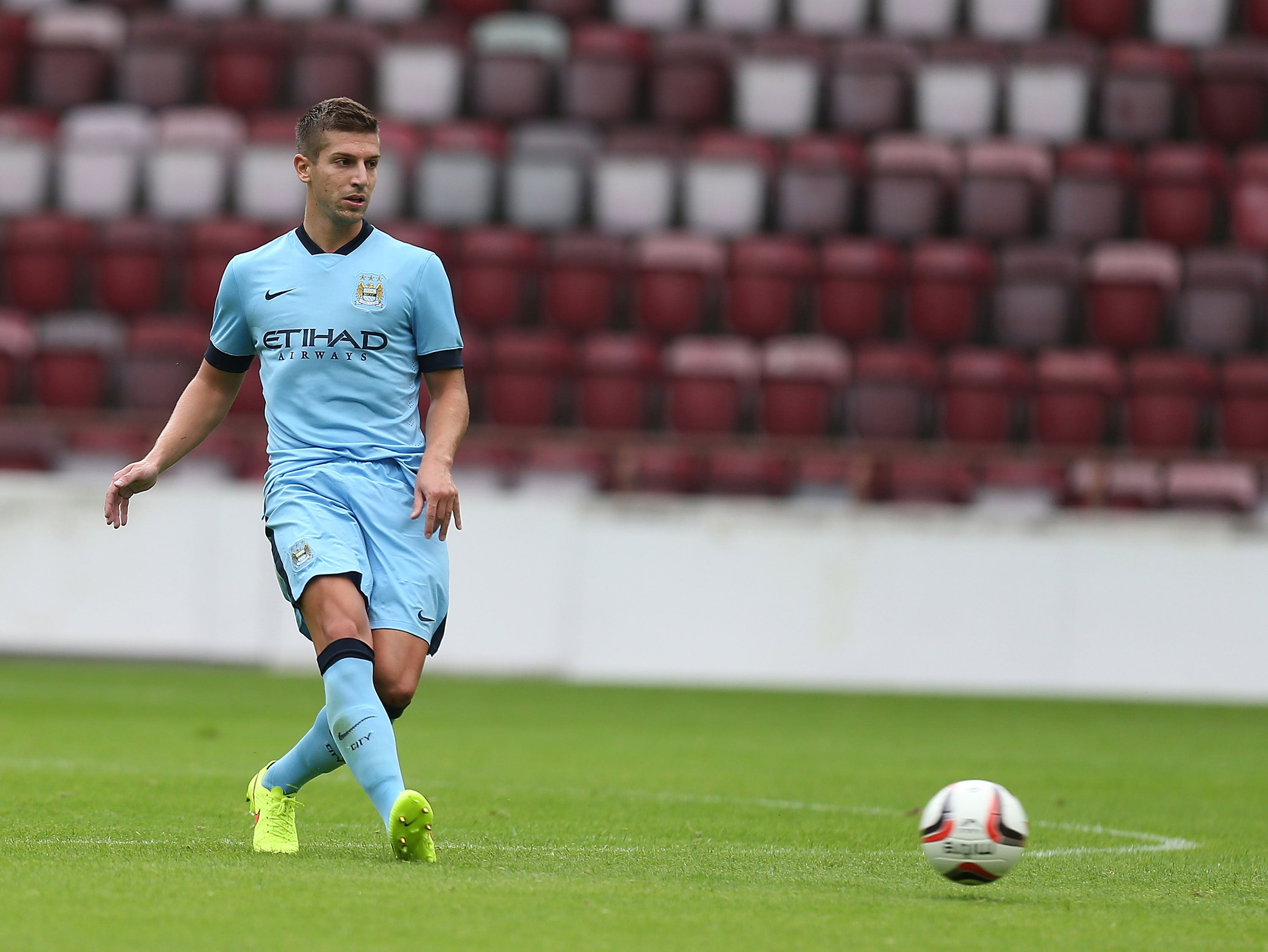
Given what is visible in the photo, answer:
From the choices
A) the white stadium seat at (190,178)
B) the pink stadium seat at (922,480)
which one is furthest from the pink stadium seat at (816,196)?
the white stadium seat at (190,178)

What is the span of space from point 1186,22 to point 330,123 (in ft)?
53.6

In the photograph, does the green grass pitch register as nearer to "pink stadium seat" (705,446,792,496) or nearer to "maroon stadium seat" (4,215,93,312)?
"pink stadium seat" (705,446,792,496)

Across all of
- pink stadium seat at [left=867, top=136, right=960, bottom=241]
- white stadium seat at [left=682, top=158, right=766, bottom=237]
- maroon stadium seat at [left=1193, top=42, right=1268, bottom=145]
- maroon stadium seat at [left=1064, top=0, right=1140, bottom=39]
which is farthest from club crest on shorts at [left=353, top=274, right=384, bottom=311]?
maroon stadium seat at [left=1064, top=0, right=1140, bottom=39]

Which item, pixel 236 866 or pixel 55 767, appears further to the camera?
pixel 55 767

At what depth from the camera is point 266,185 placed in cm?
1759

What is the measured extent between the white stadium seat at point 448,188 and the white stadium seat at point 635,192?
1.18 m

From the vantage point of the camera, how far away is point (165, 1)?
20188 millimetres

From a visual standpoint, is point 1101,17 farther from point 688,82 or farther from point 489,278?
point 489,278

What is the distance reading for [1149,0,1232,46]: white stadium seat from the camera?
19.8 meters

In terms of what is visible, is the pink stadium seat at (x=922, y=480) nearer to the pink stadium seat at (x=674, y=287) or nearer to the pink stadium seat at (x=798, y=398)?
the pink stadium seat at (x=798, y=398)

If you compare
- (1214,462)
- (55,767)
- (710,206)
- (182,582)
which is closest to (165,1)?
(710,206)

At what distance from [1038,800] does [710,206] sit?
1040cm

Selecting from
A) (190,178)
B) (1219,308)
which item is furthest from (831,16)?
(190,178)

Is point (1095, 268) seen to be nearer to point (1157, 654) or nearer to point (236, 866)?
point (1157, 654)
